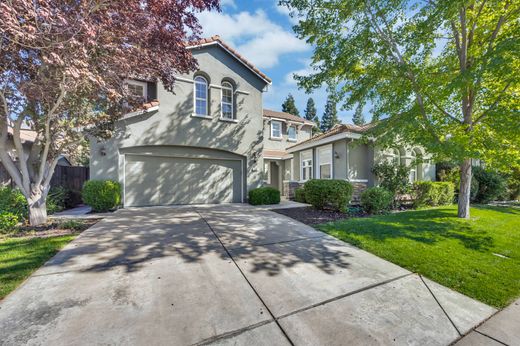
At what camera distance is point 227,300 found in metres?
2.85

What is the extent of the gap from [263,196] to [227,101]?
17.4 feet

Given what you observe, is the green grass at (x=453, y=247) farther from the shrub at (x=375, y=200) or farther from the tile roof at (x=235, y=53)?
the tile roof at (x=235, y=53)

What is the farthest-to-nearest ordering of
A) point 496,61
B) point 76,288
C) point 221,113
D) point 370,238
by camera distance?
1. point 221,113
2. point 370,238
3. point 496,61
4. point 76,288

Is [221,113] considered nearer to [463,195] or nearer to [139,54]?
[139,54]

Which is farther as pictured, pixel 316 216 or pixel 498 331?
pixel 316 216

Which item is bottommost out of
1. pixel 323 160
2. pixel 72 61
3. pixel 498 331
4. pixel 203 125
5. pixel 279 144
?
pixel 498 331

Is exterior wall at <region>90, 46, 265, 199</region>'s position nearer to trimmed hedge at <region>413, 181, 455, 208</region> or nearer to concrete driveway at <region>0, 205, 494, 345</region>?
concrete driveway at <region>0, 205, 494, 345</region>

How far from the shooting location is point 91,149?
943cm

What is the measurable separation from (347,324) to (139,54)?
22.5 ft

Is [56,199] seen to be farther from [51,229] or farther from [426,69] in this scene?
[426,69]

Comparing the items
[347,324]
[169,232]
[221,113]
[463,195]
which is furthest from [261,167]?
[347,324]

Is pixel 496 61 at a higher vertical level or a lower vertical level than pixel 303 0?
lower

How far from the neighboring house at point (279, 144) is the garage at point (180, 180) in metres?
5.94

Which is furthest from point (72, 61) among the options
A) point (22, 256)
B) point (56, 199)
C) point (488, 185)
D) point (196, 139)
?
point (488, 185)
